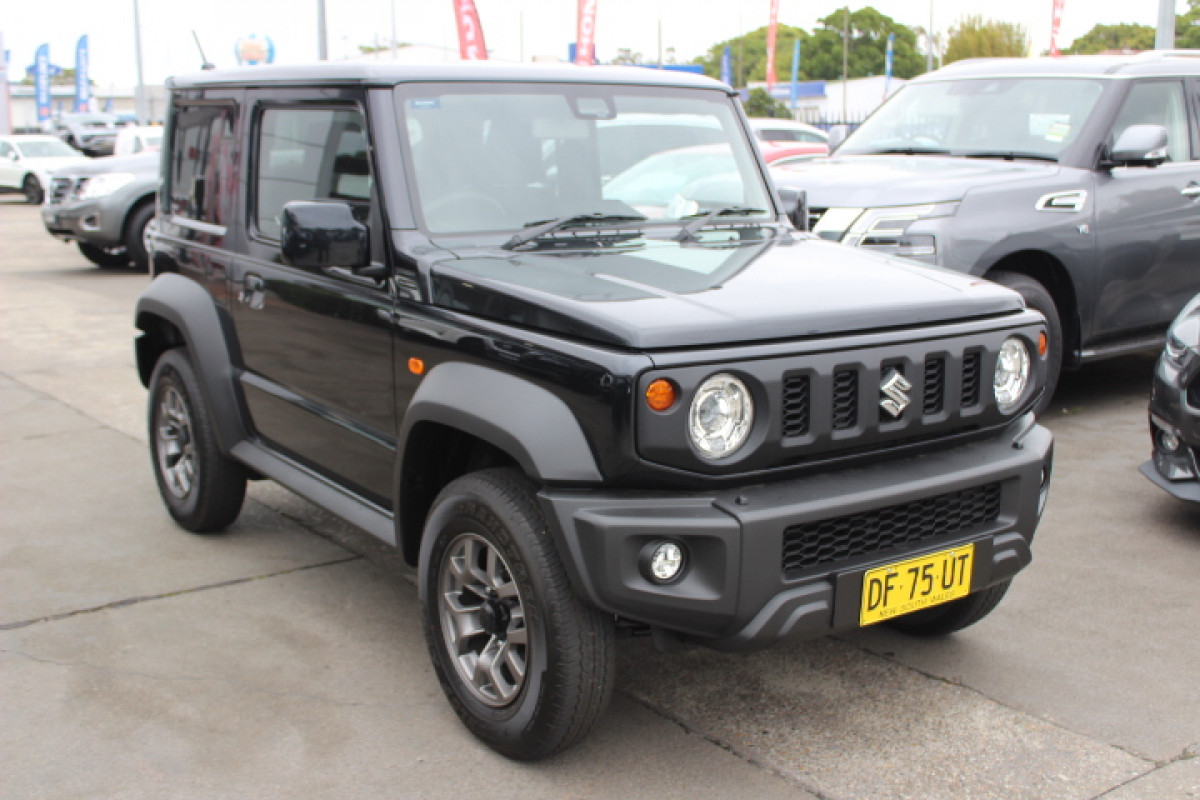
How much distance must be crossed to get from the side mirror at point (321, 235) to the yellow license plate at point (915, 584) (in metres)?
1.78

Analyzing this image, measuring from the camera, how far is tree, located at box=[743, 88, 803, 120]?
50.8 metres

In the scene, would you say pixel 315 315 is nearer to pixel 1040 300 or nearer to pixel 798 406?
pixel 798 406

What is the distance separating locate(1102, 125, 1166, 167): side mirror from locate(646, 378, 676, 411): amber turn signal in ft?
15.5

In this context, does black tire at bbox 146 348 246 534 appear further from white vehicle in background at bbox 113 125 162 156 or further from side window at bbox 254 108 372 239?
white vehicle in background at bbox 113 125 162 156

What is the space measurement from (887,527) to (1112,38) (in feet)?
281

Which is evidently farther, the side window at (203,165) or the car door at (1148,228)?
the car door at (1148,228)

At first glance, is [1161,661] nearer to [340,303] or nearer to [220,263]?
[340,303]

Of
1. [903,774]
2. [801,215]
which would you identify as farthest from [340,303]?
[903,774]

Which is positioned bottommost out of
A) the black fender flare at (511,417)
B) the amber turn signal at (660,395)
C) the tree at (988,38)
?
the black fender flare at (511,417)

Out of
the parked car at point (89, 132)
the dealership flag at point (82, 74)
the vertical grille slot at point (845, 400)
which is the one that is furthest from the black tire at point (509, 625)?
the dealership flag at point (82, 74)

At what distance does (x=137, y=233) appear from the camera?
572 inches

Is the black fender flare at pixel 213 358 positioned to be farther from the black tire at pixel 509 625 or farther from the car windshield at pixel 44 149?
the car windshield at pixel 44 149

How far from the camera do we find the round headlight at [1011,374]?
3.40m

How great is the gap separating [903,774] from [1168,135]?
5549 mm
